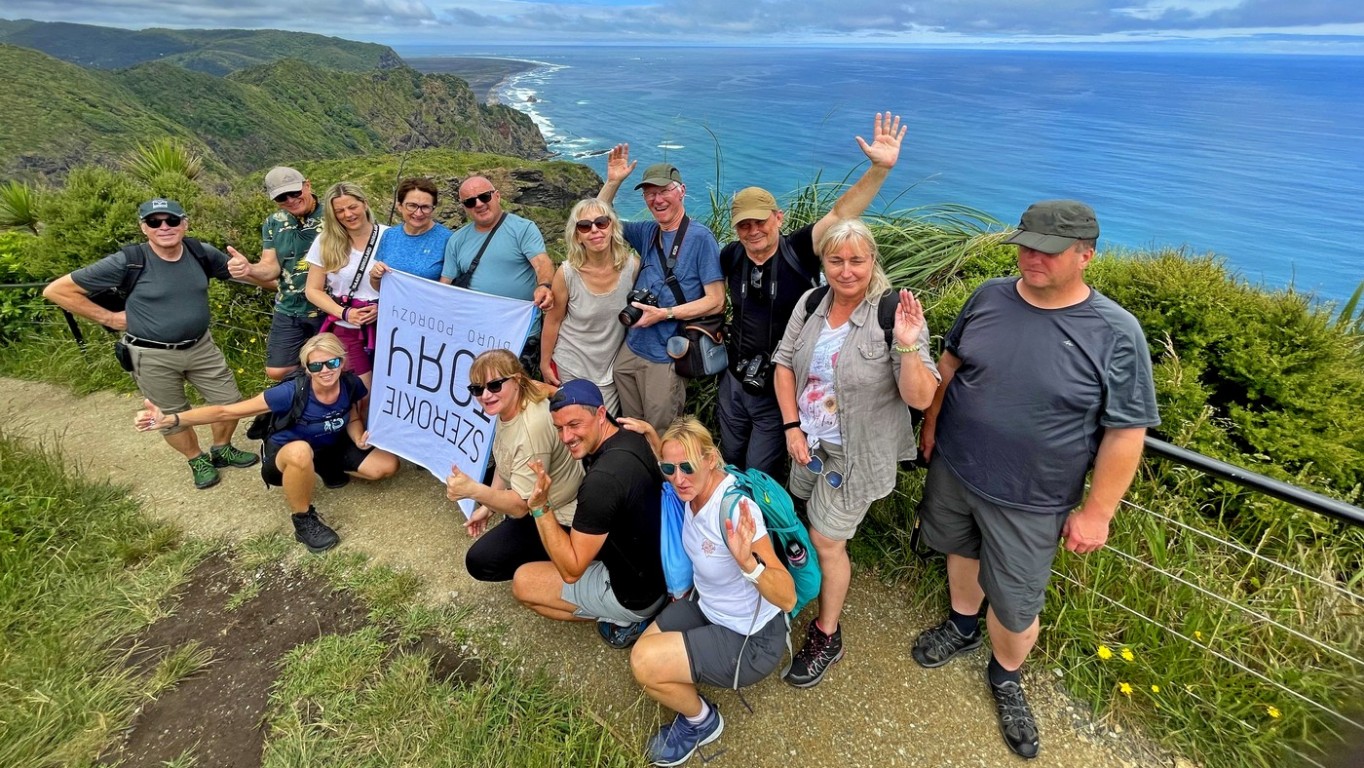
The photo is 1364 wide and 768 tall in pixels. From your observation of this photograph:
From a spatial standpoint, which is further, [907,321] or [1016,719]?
[1016,719]

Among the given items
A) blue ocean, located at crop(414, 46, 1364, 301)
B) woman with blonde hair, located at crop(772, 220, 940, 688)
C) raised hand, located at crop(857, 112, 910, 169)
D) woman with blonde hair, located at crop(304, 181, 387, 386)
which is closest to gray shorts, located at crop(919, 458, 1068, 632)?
woman with blonde hair, located at crop(772, 220, 940, 688)

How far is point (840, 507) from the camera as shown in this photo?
2.85 meters

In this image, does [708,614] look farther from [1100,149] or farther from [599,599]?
[1100,149]

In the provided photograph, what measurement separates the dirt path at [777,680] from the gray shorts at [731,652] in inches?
17.1

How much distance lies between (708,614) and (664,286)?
1840 millimetres

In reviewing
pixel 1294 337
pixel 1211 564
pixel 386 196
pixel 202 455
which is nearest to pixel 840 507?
pixel 1211 564

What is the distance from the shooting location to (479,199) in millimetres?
3963

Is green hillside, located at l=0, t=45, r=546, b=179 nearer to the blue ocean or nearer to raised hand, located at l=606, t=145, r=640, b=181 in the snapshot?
the blue ocean

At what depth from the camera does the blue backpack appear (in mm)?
2553

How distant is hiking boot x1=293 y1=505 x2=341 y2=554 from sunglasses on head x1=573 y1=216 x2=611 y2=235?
9.13ft

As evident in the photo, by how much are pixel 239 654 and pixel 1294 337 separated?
256 inches

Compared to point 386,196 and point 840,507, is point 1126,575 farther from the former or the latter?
point 386,196

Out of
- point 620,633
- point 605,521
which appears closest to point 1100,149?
point 620,633

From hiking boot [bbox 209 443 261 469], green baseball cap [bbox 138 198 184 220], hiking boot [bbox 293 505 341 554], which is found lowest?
hiking boot [bbox 209 443 261 469]
